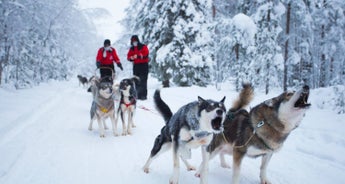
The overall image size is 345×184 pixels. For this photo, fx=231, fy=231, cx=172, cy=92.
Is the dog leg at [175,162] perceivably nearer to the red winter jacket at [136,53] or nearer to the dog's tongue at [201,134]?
the dog's tongue at [201,134]

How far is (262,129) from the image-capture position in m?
2.75

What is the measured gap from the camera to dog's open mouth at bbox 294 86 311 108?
2.36 meters

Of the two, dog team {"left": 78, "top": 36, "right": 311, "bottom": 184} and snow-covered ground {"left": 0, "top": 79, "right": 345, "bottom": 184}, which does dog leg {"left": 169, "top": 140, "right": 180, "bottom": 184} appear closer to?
dog team {"left": 78, "top": 36, "right": 311, "bottom": 184}

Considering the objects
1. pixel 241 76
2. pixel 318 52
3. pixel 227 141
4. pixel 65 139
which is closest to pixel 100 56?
pixel 65 139

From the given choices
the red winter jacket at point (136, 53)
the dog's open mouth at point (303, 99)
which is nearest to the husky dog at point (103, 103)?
the red winter jacket at point (136, 53)

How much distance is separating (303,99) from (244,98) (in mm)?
1018

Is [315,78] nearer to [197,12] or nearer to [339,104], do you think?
[197,12]

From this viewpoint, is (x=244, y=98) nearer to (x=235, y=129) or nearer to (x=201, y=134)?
(x=235, y=129)

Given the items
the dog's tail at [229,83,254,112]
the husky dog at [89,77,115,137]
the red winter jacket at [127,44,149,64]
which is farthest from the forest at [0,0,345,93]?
the dog's tail at [229,83,254,112]

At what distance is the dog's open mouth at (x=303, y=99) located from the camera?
2363 millimetres

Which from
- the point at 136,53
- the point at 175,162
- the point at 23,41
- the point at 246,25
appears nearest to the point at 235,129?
the point at 175,162

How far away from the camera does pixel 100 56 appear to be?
761 cm

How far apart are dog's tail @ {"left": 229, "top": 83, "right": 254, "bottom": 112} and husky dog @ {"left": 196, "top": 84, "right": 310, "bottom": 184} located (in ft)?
0.85

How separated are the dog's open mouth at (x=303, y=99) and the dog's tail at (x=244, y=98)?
34.9 inches
